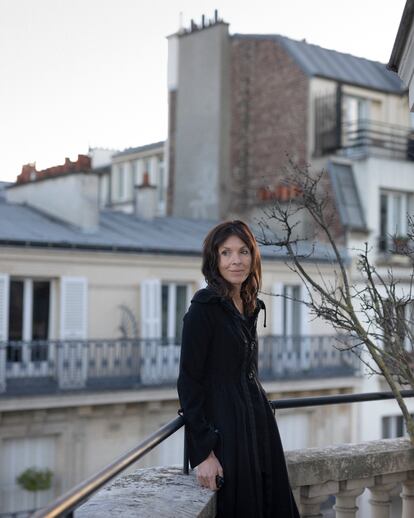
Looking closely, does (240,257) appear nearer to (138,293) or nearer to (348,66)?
(138,293)

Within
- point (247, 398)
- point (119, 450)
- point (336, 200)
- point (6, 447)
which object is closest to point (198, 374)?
point (247, 398)

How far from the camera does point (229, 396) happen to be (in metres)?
3.30

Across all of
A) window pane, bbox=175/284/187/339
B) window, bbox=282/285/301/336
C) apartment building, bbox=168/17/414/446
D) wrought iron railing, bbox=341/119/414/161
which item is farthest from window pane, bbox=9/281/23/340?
wrought iron railing, bbox=341/119/414/161

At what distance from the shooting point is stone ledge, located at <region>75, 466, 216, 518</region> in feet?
9.80

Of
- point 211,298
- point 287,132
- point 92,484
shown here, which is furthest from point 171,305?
point 92,484

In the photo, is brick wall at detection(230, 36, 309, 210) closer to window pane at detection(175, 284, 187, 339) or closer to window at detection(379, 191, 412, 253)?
window at detection(379, 191, 412, 253)

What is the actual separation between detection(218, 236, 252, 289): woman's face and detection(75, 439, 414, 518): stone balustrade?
797 mm

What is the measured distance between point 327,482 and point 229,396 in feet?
3.25

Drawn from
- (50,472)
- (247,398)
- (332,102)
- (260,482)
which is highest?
(332,102)

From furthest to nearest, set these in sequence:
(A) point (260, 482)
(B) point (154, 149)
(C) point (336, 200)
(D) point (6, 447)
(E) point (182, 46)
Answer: (B) point (154, 149) < (E) point (182, 46) < (C) point (336, 200) < (D) point (6, 447) < (A) point (260, 482)

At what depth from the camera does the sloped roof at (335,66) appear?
22.8 m

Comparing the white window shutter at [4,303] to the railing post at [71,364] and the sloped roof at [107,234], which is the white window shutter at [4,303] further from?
the railing post at [71,364]

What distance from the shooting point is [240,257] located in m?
3.44

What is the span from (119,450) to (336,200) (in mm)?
7826
